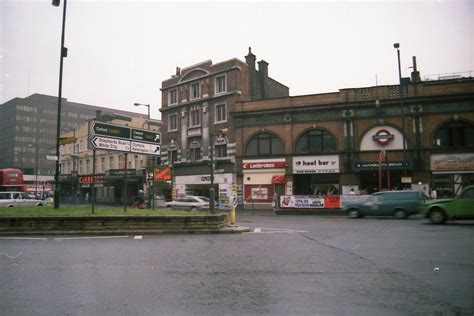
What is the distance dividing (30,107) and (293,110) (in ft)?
314

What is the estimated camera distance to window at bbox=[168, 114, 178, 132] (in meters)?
42.3

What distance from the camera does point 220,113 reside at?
38.3 metres

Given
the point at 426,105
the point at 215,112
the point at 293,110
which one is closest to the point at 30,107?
the point at 215,112

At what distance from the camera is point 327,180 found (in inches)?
1283

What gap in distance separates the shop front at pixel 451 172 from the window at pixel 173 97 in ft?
92.6

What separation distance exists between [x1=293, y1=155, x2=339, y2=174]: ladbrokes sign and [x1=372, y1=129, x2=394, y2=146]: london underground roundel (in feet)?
12.3

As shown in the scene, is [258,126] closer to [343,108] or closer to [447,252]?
[343,108]

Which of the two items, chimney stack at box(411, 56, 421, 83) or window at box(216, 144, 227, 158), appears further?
window at box(216, 144, 227, 158)

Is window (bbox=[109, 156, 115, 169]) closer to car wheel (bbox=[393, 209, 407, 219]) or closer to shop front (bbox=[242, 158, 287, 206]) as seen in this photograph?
shop front (bbox=[242, 158, 287, 206])

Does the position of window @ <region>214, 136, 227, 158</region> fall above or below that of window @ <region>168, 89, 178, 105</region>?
below

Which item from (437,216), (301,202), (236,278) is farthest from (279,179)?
(236,278)

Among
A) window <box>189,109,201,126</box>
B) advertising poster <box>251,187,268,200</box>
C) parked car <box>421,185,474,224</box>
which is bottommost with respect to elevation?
parked car <box>421,185,474,224</box>

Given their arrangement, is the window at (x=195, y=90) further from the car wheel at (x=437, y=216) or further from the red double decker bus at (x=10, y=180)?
the car wheel at (x=437, y=216)

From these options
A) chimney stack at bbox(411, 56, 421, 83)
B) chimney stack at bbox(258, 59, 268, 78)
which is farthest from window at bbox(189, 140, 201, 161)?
chimney stack at bbox(411, 56, 421, 83)
